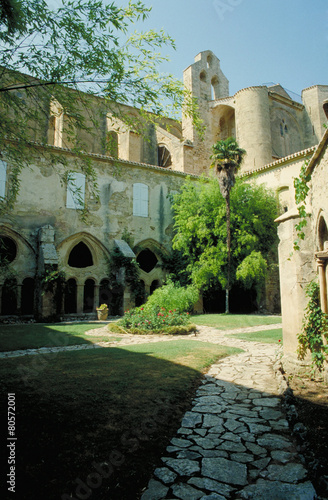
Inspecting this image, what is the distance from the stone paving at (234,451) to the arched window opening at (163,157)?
75.3ft

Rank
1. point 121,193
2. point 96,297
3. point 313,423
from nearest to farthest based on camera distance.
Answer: point 313,423 < point 96,297 < point 121,193

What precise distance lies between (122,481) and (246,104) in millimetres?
26140

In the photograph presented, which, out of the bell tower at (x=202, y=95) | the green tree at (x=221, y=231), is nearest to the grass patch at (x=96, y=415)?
the green tree at (x=221, y=231)

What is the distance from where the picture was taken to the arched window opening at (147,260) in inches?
728

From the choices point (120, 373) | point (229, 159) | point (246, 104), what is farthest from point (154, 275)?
point (246, 104)

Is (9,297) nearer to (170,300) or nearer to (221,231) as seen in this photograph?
(170,300)

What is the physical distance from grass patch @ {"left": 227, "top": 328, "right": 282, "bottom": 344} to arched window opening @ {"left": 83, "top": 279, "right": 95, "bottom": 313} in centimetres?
874

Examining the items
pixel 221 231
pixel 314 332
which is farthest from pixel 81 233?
pixel 314 332

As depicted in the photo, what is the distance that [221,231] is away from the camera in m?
17.0

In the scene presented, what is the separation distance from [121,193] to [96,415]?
15.0 metres

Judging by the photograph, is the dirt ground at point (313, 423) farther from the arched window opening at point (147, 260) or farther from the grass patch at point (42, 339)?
the arched window opening at point (147, 260)

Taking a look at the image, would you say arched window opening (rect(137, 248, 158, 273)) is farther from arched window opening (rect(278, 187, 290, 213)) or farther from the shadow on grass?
the shadow on grass

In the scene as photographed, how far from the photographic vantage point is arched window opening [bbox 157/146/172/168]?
25797mm

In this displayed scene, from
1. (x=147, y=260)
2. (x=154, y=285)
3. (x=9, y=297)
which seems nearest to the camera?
(x=9, y=297)
